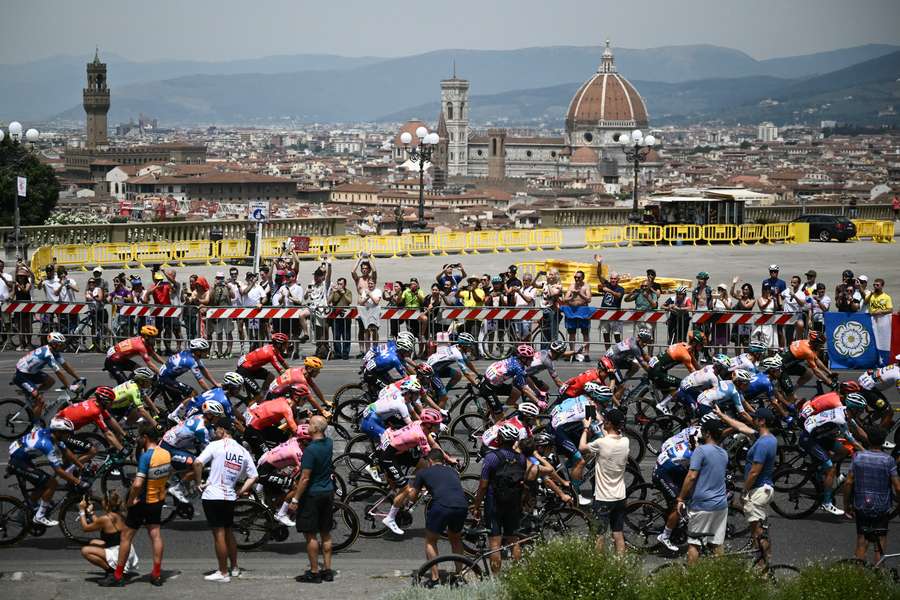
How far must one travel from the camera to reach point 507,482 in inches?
443

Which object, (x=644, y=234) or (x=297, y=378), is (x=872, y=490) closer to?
(x=297, y=378)

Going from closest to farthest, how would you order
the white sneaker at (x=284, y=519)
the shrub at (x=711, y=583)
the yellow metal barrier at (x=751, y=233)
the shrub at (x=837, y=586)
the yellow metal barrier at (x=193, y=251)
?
the shrub at (x=837, y=586) < the shrub at (x=711, y=583) < the white sneaker at (x=284, y=519) < the yellow metal barrier at (x=193, y=251) < the yellow metal barrier at (x=751, y=233)

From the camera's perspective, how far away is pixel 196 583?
11.3 m

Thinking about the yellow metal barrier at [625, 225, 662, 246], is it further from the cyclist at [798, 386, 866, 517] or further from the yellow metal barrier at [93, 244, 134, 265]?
the cyclist at [798, 386, 866, 517]

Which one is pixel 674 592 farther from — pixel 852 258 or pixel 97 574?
pixel 852 258

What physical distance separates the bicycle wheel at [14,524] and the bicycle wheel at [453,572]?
413cm

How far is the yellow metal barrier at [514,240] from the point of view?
39938mm

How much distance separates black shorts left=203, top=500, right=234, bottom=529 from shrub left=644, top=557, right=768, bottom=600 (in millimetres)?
3794

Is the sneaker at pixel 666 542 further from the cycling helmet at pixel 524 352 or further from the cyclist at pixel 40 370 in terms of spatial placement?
the cyclist at pixel 40 370

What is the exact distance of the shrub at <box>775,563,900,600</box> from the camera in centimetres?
930

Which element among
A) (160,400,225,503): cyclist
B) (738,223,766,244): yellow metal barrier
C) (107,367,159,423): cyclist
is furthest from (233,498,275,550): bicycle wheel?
(738,223,766,244): yellow metal barrier

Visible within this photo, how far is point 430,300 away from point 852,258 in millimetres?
19698

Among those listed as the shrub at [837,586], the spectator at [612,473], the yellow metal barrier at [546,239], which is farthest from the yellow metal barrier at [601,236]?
the shrub at [837,586]

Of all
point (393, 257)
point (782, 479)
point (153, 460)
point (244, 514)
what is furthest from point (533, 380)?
point (393, 257)
